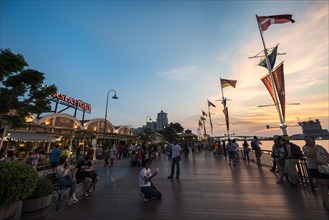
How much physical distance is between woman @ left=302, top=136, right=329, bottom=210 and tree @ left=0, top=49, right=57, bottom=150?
13.0 metres

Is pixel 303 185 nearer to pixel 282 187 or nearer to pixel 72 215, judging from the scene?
pixel 282 187

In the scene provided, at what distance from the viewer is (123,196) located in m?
5.38

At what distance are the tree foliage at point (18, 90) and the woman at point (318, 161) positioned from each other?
42.6 feet

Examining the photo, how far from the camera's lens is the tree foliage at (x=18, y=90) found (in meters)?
8.88

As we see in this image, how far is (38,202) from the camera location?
12.1 ft

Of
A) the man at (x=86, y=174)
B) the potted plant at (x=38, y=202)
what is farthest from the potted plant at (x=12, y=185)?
the man at (x=86, y=174)

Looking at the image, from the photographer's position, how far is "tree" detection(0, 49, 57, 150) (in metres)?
8.88

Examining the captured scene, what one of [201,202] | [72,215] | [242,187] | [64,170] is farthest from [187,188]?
[64,170]

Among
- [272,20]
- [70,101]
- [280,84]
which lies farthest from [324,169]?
[70,101]

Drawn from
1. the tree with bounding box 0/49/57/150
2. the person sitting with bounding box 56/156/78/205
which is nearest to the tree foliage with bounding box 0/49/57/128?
the tree with bounding box 0/49/57/150

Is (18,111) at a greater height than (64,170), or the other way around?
(18,111)

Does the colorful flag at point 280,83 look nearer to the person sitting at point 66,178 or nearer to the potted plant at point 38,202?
the person sitting at point 66,178

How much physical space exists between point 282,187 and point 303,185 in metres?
0.87

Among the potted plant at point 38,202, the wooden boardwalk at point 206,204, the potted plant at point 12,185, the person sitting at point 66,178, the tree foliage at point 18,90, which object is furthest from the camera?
the tree foliage at point 18,90
